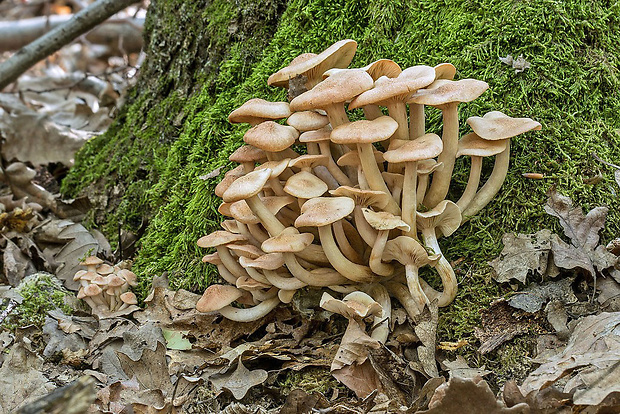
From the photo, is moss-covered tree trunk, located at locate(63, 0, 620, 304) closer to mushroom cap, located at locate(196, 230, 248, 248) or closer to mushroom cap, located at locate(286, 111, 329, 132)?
mushroom cap, located at locate(196, 230, 248, 248)

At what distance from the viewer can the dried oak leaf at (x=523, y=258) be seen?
2773 millimetres

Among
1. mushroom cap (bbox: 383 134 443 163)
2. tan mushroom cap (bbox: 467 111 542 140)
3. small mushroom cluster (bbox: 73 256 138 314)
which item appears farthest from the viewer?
small mushroom cluster (bbox: 73 256 138 314)

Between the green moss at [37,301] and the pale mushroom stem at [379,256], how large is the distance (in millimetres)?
2122

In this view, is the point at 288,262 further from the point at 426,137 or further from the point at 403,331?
the point at 426,137

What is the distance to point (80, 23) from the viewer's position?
578 cm

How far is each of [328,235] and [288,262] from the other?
0.27 m

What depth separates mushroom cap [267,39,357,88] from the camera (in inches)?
112

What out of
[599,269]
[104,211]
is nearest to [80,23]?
[104,211]

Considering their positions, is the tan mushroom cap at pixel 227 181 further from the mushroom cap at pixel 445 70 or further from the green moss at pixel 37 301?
the green moss at pixel 37 301

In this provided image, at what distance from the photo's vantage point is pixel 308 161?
9.37ft

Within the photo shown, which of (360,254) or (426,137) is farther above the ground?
(426,137)

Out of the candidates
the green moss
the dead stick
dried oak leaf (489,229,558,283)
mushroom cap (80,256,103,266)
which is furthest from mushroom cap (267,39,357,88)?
the dead stick

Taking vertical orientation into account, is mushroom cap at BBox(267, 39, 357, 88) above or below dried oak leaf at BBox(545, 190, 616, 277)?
above

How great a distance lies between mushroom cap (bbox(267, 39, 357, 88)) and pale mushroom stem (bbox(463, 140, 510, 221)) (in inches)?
40.0
